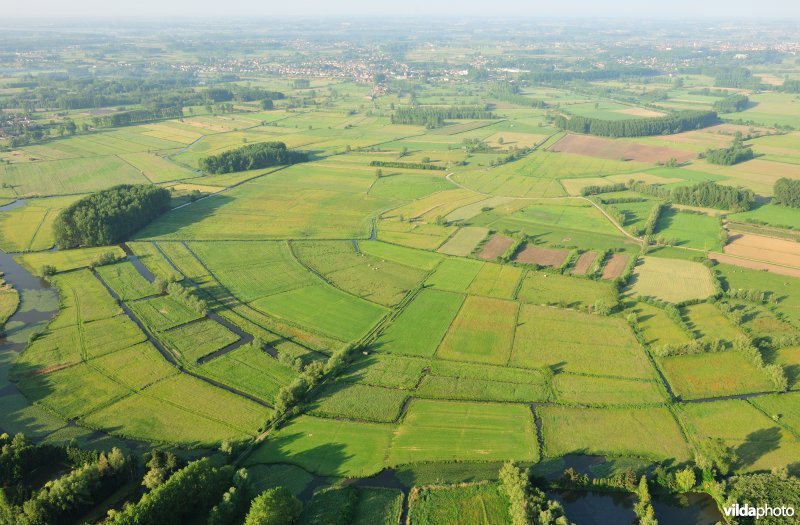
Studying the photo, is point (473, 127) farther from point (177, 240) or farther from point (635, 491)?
point (635, 491)

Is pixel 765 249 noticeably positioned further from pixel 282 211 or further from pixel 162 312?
pixel 162 312

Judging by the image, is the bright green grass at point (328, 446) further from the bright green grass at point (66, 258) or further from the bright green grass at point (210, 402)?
the bright green grass at point (66, 258)

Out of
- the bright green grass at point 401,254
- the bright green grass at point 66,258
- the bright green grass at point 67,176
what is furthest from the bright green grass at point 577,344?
the bright green grass at point 67,176

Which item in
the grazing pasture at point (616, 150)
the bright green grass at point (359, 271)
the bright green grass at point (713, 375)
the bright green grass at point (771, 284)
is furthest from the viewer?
the grazing pasture at point (616, 150)

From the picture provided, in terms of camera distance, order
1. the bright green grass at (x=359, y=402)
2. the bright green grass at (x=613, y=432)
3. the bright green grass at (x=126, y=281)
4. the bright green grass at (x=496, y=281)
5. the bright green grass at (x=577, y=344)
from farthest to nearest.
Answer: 1. the bright green grass at (x=496, y=281)
2. the bright green grass at (x=126, y=281)
3. the bright green grass at (x=577, y=344)
4. the bright green grass at (x=359, y=402)
5. the bright green grass at (x=613, y=432)

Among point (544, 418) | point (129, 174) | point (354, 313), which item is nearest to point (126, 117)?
point (129, 174)

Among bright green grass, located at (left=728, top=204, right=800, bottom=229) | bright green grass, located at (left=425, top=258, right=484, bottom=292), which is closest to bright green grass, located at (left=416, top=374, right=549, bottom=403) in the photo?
bright green grass, located at (left=425, top=258, right=484, bottom=292)

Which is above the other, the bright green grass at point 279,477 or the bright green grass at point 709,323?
the bright green grass at point 709,323
